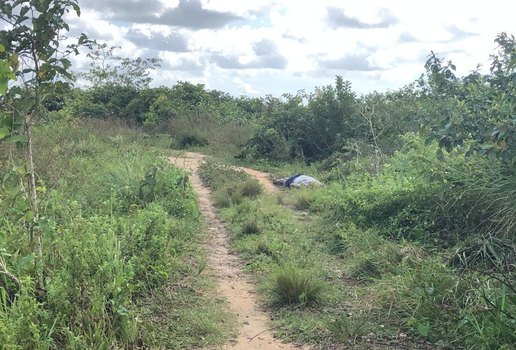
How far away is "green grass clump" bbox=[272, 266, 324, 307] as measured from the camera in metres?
4.64

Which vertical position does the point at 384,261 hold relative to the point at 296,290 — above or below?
above

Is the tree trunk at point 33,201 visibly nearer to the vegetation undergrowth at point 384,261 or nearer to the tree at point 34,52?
the tree at point 34,52

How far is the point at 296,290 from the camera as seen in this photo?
4.66 meters

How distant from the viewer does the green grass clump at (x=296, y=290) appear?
464 cm

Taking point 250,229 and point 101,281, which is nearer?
point 101,281

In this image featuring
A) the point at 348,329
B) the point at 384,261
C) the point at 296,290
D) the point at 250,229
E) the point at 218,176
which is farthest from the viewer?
the point at 218,176

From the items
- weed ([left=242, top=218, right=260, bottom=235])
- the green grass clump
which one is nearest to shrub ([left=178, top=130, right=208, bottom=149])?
weed ([left=242, top=218, right=260, bottom=235])

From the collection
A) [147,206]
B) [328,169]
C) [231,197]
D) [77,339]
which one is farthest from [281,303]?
[328,169]

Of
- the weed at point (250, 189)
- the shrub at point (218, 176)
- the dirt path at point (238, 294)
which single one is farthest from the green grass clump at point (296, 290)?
the shrub at point (218, 176)

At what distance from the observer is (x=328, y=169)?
12.8m

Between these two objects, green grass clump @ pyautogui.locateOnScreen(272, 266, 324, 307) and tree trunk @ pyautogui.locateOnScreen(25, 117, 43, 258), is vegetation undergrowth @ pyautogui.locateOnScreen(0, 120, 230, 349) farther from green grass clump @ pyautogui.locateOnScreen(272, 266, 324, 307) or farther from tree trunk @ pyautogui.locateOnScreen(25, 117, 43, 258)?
green grass clump @ pyautogui.locateOnScreen(272, 266, 324, 307)

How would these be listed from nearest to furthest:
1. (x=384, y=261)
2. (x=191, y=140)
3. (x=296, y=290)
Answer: (x=296, y=290) → (x=384, y=261) → (x=191, y=140)

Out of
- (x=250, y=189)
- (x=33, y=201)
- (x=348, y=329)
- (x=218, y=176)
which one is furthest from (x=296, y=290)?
(x=218, y=176)

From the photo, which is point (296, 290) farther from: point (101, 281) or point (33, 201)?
point (33, 201)
